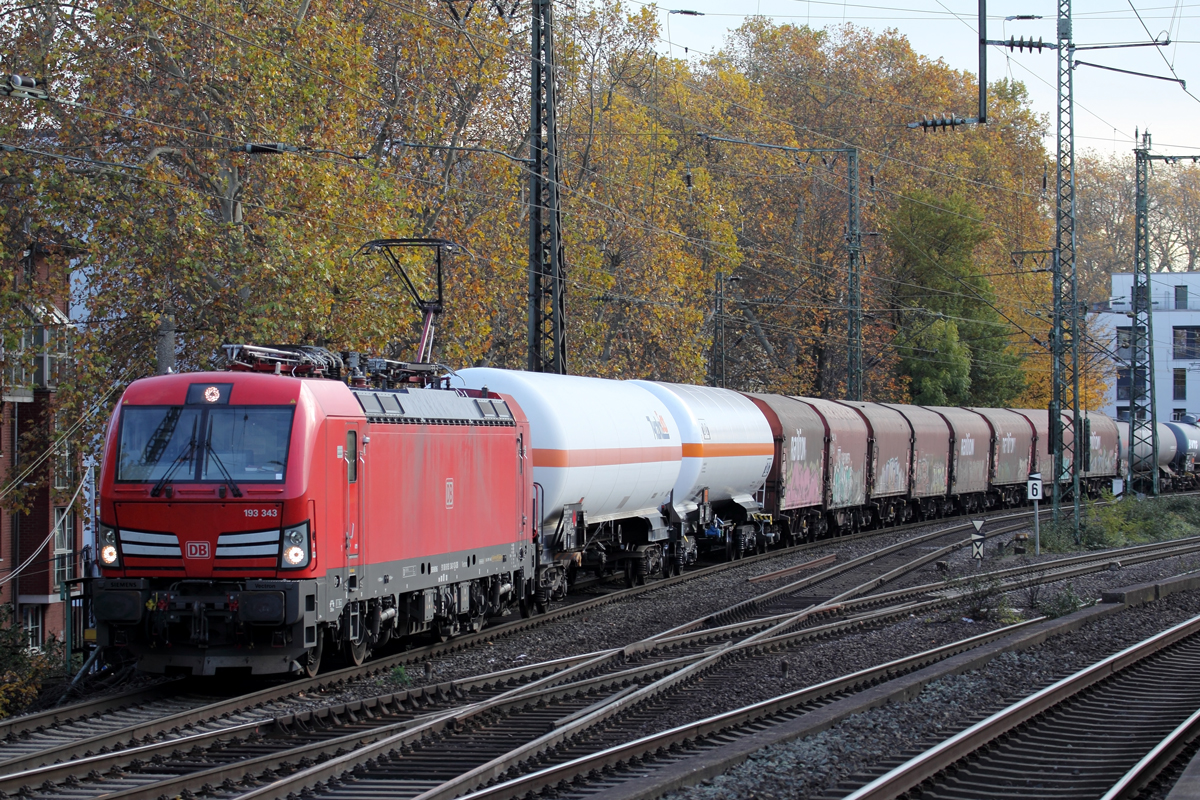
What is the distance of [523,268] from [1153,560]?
16656 mm

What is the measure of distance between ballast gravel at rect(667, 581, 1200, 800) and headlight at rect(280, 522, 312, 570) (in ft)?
15.9

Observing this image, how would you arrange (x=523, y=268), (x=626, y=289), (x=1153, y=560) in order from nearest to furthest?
(x=1153, y=560) → (x=523, y=268) → (x=626, y=289)

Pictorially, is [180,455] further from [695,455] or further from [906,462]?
[906,462]

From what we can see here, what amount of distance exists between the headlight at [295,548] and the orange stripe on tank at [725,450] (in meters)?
12.4

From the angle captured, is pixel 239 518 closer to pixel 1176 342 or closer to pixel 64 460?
pixel 64 460

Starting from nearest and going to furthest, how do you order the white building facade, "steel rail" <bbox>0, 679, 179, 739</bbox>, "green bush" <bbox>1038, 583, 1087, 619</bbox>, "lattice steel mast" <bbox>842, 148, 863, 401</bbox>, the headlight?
"steel rail" <bbox>0, 679, 179, 739</bbox>
the headlight
"green bush" <bbox>1038, 583, 1087, 619</bbox>
"lattice steel mast" <bbox>842, 148, 863, 401</bbox>
the white building facade

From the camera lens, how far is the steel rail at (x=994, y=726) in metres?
8.65

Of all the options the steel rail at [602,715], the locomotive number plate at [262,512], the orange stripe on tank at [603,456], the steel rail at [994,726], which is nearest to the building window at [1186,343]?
the orange stripe on tank at [603,456]

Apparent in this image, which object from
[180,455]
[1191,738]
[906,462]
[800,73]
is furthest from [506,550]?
[800,73]

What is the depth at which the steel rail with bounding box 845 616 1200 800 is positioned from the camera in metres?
8.65

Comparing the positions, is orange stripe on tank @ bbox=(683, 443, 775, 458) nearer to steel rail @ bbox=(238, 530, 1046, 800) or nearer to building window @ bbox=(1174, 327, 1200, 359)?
steel rail @ bbox=(238, 530, 1046, 800)

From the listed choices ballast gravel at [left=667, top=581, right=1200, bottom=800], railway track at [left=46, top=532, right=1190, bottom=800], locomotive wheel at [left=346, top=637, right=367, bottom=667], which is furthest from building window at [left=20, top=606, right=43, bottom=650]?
ballast gravel at [left=667, top=581, right=1200, bottom=800]

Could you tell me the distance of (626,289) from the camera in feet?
140

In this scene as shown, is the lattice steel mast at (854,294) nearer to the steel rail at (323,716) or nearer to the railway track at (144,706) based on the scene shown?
the railway track at (144,706)
